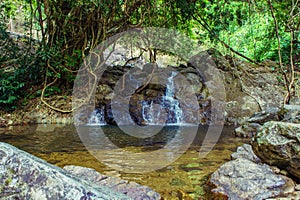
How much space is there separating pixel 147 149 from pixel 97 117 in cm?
375

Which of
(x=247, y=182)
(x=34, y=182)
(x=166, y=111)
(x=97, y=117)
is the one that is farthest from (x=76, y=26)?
(x=34, y=182)

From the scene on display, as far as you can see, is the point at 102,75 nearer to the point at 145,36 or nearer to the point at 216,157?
the point at 145,36

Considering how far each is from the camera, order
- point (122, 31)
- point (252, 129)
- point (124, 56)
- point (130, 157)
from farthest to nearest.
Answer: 1. point (124, 56)
2. point (122, 31)
3. point (252, 129)
4. point (130, 157)

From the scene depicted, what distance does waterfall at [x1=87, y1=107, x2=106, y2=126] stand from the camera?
751 cm

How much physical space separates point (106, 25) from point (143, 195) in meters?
5.41

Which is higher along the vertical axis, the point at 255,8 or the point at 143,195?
the point at 255,8

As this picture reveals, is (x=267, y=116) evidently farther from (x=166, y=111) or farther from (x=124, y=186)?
(x=124, y=186)

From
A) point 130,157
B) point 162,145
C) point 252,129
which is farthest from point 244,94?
point 130,157

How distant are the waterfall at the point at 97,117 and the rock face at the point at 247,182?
208 inches

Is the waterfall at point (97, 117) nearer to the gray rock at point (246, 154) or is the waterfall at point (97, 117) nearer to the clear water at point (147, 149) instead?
the clear water at point (147, 149)

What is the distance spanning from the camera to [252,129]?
5.28m

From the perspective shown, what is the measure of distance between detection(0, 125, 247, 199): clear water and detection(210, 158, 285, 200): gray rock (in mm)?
213

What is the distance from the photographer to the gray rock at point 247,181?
238cm

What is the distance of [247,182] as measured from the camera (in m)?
2.49
